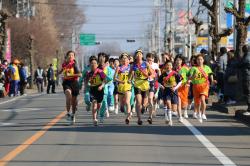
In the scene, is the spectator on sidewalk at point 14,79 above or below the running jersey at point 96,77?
below

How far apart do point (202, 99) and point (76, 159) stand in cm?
880

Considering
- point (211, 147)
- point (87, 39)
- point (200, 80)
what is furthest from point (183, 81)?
point (87, 39)

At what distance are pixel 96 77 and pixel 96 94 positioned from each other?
424mm

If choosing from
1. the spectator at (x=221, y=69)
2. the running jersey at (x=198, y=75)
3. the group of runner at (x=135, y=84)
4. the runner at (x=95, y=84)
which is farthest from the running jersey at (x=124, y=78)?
the spectator at (x=221, y=69)

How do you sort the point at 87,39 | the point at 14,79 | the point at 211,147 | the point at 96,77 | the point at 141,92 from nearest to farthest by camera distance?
1. the point at 211,147
2. the point at 96,77
3. the point at 141,92
4. the point at 14,79
5. the point at 87,39

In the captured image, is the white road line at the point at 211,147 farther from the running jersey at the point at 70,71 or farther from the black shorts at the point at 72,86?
the running jersey at the point at 70,71

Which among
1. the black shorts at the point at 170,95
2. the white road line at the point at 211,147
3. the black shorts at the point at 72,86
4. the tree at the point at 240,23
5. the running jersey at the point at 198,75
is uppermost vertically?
the tree at the point at 240,23

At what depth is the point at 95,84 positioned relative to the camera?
63.5 feet

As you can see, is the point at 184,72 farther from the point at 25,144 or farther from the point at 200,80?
the point at 25,144

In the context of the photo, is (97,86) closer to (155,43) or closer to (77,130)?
(77,130)

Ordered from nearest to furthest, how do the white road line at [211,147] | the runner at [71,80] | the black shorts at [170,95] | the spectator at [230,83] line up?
the white road line at [211,147] < the runner at [71,80] < the black shorts at [170,95] < the spectator at [230,83]

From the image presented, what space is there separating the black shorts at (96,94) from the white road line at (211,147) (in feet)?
7.37

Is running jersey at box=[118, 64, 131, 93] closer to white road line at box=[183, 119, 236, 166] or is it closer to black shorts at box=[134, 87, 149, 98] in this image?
black shorts at box=[134, 87, 149, 98]

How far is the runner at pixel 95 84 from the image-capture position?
19.3 m
